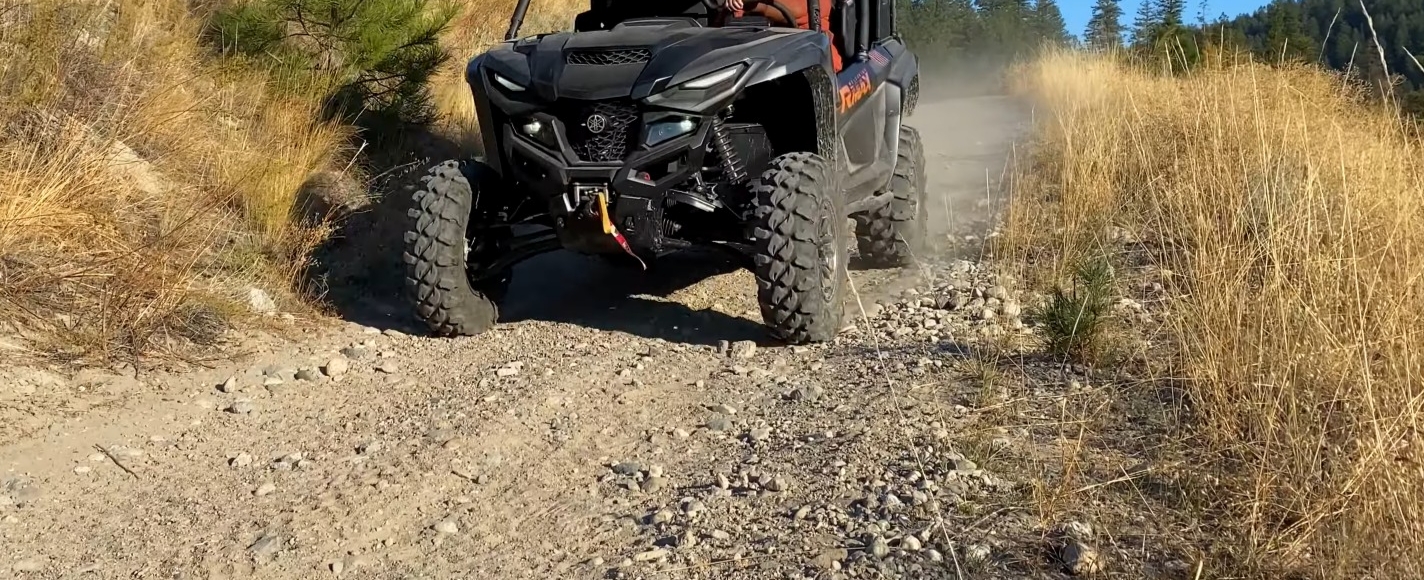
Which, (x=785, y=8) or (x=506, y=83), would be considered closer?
(x=506, y=83)

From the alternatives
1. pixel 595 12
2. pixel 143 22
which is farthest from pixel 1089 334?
pixel 143 22

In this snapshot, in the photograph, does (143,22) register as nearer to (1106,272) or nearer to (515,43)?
(515,43)

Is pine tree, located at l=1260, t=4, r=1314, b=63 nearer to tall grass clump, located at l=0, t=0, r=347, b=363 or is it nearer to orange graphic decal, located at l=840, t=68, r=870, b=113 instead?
orange graphic decal, located at l=840, t=68, r=870, b=113

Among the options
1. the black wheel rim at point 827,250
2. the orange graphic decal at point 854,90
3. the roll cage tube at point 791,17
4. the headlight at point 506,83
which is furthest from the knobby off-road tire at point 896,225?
the headlight at point 506,83

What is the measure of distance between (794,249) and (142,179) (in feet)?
10.3

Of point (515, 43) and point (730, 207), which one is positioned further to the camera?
point (515, 43)

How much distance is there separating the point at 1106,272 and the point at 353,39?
486 centimetres

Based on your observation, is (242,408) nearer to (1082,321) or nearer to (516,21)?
(516,21)

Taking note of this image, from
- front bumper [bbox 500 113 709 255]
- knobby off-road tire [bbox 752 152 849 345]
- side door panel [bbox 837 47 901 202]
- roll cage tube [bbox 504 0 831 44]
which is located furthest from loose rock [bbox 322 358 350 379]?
side door panel [bbox 837 47 901 202]

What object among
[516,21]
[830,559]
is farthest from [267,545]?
[516,21]

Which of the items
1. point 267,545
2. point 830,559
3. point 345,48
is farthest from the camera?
point 345,48

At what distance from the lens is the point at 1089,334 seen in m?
4.01

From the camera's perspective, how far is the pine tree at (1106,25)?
10617 millimetres

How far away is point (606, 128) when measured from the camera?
4.49m
